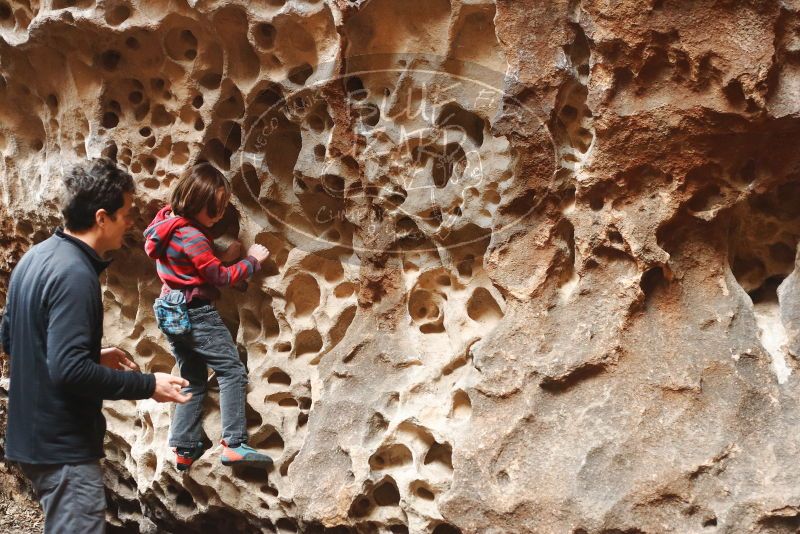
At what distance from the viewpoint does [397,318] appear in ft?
8.61

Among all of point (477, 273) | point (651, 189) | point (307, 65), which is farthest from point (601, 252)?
point (307, 65)

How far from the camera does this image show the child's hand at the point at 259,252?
Result: 9.34ft

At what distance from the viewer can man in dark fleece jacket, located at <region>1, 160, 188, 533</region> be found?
1951 millimetres

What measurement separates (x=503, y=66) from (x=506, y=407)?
36.7 inches

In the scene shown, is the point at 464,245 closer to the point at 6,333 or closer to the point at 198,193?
the point at 198,193

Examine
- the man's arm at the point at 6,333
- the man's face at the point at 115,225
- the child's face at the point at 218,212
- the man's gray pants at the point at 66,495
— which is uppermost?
the child's face at the point at 218,212

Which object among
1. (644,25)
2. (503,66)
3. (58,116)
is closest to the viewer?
(644,25)

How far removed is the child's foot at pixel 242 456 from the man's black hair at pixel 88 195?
96 cm

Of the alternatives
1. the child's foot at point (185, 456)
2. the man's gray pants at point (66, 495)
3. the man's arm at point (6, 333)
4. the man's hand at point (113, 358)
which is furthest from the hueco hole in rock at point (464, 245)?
the man's arm at point (6, 333)

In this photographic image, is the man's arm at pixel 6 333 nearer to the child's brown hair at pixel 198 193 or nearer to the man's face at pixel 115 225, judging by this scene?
the man's face at pixel 115 225

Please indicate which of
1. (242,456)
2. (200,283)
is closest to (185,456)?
(242,456)

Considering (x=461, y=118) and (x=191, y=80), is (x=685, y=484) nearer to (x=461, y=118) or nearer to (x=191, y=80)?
(x=461, y=118)

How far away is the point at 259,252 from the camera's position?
2855mm

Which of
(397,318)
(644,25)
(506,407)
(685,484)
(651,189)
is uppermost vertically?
(644,25)
